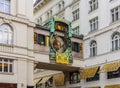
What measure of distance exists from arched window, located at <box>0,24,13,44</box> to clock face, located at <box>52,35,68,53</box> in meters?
6.71

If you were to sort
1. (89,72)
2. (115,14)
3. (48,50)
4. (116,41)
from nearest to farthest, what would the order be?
(116,41)
(115,14)
(48,50)
(89,72)

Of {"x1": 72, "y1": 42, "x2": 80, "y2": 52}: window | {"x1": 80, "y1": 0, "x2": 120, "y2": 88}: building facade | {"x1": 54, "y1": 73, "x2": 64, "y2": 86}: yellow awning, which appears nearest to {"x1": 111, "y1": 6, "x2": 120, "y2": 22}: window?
{"x1": 80, "y1": 0, "x2": 120, "y2": 88}: building facade

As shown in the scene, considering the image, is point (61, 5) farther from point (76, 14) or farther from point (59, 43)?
point (59, 43)

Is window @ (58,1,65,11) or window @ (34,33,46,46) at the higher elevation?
window @ (58,1,65,11)

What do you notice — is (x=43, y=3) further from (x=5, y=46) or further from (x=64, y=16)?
(x=5, y=46)

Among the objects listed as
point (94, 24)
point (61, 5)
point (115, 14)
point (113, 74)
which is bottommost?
point (113, 74)

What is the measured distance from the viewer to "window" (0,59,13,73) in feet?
112

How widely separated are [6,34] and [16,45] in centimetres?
171

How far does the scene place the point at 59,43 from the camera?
41062 millimetres

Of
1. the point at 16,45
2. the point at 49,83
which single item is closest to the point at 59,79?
the point at 49,83

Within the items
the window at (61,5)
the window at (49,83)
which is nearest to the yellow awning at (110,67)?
the window at (49,83)

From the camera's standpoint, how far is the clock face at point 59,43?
133 feet

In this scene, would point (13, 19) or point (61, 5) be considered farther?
point (61, 5)

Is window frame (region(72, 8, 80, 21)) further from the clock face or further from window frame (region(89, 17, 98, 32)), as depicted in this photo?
the clock face
